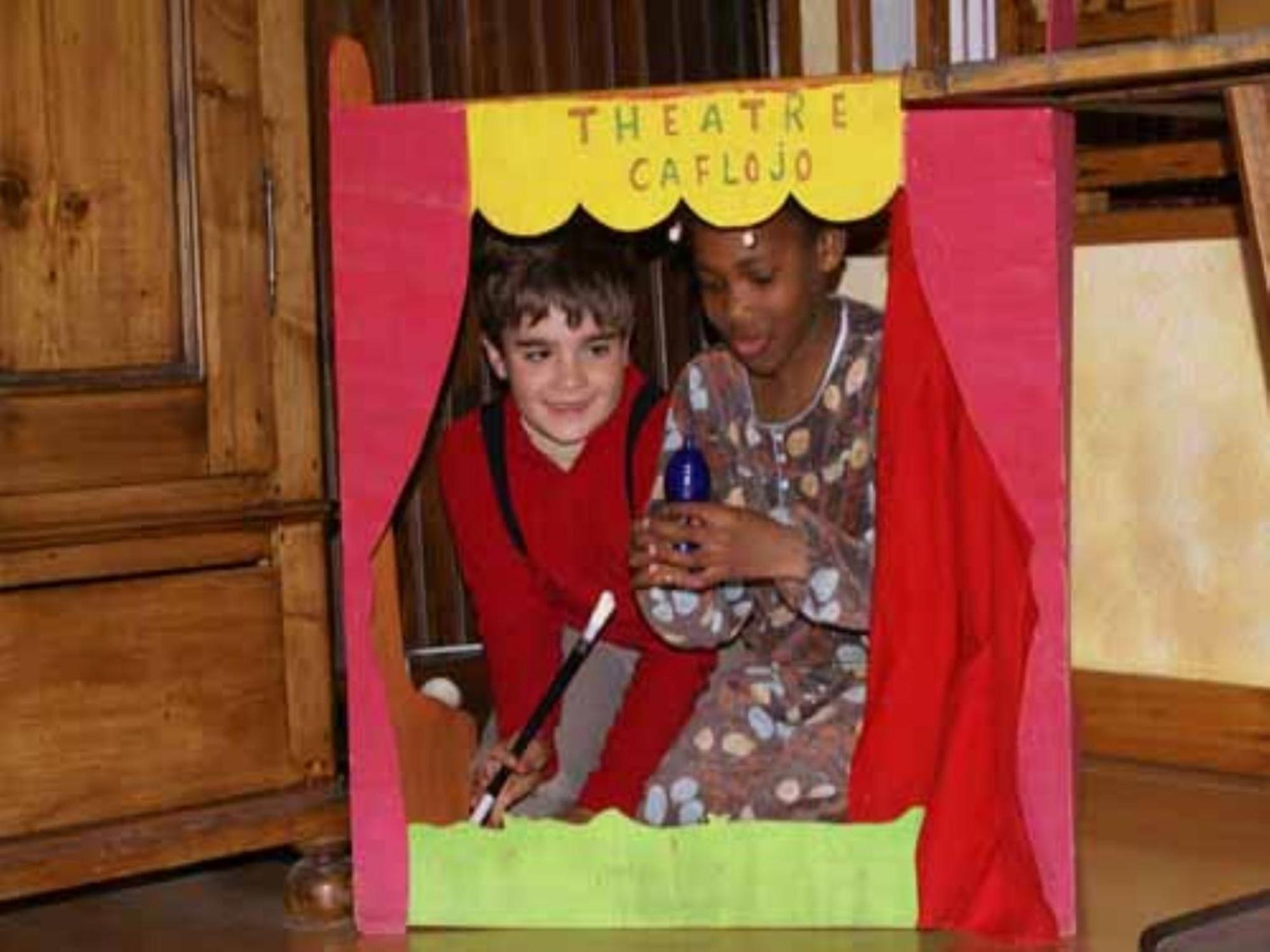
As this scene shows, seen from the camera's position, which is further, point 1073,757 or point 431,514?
point 431,514

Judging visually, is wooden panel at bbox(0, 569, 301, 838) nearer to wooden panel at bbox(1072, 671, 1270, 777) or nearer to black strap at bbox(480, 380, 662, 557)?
black strap at bbox(480, 380, 662, 557)

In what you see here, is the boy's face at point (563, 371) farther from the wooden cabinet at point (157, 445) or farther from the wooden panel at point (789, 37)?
the wooden panel at point (789, 37)

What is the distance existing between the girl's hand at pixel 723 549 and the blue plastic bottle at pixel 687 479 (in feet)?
0.21

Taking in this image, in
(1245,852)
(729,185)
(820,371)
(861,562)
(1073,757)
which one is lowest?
(1245,852)

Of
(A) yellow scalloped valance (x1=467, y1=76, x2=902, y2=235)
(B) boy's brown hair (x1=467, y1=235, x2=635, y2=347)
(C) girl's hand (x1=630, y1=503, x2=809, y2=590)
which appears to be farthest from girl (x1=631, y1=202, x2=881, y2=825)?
(A) yellow scalloped valance (x1=467, y1=76, x2=902, y2=235)

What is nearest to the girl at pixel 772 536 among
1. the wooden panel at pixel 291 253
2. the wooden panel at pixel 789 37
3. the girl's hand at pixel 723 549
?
the girl's hand at pixel 723 549

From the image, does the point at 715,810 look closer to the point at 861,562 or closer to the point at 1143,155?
the point at 861,562

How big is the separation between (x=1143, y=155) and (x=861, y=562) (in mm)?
894

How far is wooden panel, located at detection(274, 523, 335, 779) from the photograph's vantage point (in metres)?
2.12

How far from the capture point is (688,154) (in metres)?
2.03

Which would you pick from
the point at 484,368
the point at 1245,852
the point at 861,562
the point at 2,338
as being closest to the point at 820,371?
the point at 861,562

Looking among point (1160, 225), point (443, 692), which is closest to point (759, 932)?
point (443, 692)

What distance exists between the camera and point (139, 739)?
79.9 inches

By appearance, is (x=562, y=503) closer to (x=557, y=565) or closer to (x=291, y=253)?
(x=557, y=565)
